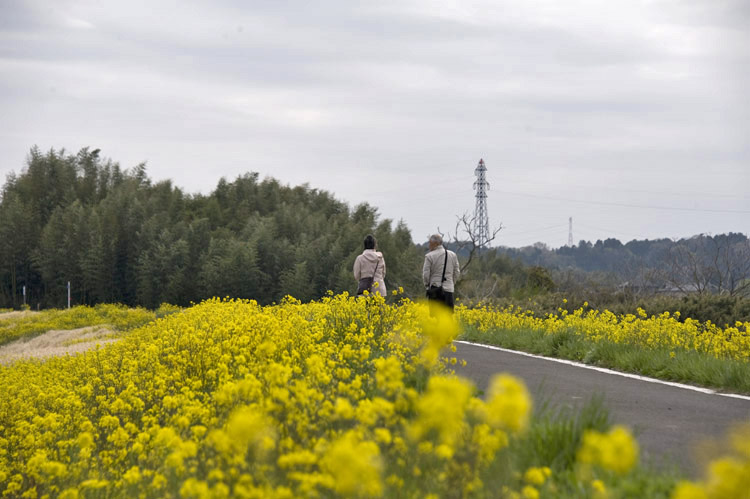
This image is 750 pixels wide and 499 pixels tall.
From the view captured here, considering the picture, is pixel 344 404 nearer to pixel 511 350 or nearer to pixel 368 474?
pixel 368 474

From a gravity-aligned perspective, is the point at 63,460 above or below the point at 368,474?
below

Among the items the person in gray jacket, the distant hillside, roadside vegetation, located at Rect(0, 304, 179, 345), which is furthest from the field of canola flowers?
roadside vegetation, located at Rect(0, 304, 179, 345)

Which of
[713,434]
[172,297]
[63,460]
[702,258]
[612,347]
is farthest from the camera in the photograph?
[172,297]

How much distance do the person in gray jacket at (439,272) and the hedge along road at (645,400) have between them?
40.1 inches

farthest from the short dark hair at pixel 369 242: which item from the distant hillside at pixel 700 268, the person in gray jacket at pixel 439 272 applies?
the distant hillside at pixel 700 268

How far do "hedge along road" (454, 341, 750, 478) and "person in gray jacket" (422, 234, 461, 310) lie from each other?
102 centimetres

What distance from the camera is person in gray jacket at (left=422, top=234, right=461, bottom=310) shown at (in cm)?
1125

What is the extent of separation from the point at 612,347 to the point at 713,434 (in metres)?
5.19

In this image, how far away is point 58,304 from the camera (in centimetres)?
7050

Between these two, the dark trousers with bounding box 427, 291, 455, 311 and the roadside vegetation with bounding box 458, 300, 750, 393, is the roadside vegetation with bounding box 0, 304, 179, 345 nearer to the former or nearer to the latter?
the roadside vegetation with bounding box 458, 300, 750, 393

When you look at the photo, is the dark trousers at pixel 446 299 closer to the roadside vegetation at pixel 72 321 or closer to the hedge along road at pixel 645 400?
the hedge along road at pixel 645 400

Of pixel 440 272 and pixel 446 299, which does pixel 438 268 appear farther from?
pixel 446 299

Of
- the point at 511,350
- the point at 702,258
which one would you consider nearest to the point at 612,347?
the point at 511,350

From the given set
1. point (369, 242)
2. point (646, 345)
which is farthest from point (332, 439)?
point (369, 242)
